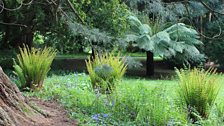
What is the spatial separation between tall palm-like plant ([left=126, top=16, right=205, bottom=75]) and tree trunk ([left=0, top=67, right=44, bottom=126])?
854cm

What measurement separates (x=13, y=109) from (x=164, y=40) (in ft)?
30.6

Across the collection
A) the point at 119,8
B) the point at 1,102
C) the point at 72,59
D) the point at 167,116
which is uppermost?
the point at 119,8

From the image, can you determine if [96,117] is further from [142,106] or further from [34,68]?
[34,68]

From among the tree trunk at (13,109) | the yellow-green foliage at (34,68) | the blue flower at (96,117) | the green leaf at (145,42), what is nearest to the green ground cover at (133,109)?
the blue flower at (96,117)

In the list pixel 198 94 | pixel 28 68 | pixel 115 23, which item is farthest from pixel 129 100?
pixel 115 23

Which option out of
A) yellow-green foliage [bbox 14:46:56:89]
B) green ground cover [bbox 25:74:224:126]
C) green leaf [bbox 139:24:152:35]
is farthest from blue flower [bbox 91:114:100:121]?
green leaf [bbox 139:24:152:35]

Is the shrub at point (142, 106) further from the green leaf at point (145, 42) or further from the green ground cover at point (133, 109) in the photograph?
the green leaf at point (145, 42)

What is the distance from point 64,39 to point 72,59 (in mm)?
5241

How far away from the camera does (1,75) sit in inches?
169

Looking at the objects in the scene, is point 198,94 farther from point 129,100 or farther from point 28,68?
point 28,68

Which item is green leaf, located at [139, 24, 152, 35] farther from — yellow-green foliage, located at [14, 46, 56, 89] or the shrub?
the shrub

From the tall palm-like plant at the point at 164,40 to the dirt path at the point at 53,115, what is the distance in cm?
769

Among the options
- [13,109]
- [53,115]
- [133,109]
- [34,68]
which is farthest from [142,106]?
[34,68]

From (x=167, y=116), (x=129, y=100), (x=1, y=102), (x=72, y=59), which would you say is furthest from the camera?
(x=72, y=59)
